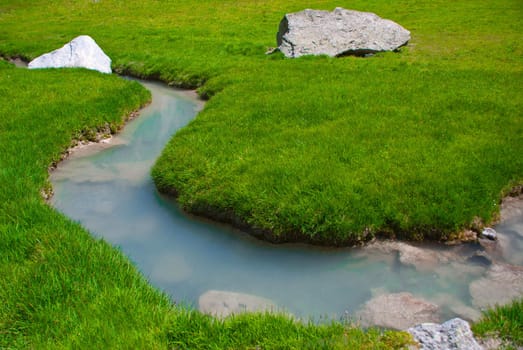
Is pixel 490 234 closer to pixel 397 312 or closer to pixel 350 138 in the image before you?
pixel 397 312

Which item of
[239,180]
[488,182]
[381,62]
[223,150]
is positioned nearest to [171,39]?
[381,62]

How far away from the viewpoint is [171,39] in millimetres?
31016

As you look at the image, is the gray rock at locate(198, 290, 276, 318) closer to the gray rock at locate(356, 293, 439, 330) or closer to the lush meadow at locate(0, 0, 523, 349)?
the lush meadow at locate(0, 0, 523, 349)

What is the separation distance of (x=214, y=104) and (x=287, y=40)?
29.7 feet

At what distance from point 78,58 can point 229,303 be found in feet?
69.2

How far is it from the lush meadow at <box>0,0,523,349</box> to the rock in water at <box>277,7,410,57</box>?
1208 mm

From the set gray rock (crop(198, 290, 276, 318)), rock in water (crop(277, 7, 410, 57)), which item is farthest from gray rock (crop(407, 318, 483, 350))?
rock in water (crop(277, 7, 410, 57))

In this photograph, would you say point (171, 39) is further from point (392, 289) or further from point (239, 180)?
point (392, 289)

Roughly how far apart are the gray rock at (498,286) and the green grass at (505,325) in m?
0.98

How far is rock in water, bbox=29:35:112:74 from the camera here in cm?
2500

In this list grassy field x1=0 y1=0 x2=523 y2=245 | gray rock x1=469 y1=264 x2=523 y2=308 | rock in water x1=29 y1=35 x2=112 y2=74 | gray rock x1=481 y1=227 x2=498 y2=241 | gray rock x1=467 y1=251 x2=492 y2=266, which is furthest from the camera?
rock in water x1=29 y1=35 x2=112 y2=74

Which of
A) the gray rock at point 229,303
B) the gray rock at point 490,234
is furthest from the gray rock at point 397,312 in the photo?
the gray rock at point 490,234

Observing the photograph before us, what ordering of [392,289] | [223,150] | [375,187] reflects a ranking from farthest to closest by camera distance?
[223,150] < [375,187] < [392,289]

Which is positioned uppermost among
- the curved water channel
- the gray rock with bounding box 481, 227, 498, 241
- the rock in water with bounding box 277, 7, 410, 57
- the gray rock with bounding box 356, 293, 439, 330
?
the rock in water with bounding box 277, 7, 410, 57
